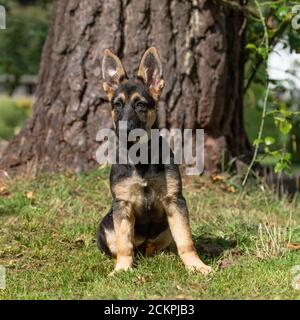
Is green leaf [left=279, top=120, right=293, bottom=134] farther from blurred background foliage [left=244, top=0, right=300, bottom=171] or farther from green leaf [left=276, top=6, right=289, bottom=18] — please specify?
green leaf [left=276, top=6, right=289, bottom=18]

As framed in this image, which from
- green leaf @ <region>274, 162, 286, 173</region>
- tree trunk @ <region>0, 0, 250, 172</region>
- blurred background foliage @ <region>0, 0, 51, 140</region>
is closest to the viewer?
green leaf @ <region>274, 162, 286, 173</region>

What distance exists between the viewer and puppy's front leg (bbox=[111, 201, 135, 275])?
19.0ft

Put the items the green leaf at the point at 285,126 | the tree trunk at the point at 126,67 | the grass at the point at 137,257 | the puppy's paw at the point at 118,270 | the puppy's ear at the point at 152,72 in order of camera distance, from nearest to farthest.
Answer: the grass at the point at 137,257 → the puppy's paw at the point at 118,270 → the puppy's ear at the point at 152,72 → the green leaf at the point at 285,126 → the tree trunk at the point at 126,67

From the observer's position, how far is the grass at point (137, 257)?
207 inches

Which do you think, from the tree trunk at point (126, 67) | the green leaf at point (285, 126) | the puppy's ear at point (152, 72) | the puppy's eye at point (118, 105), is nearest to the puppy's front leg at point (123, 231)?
the puppy's eye at point (118, 105)

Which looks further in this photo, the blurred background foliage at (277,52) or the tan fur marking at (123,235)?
the blurred background foliage at (277,52)

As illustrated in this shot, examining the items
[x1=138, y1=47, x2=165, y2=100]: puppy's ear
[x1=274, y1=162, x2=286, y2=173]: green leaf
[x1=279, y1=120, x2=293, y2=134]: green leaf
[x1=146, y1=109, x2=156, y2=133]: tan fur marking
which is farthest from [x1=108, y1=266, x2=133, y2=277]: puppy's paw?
[x1=279, y1=120, x2=293, y2=134]: green leaf

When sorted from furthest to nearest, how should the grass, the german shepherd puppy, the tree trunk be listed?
the tree trunk → the german shepherd puppy → the grass

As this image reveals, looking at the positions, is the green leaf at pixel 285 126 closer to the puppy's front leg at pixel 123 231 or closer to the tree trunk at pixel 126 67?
the tree trunk at pixel 126 67

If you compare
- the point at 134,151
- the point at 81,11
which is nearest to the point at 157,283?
the point at 134,151

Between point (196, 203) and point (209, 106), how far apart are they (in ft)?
4.43

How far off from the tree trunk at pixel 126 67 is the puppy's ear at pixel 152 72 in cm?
229

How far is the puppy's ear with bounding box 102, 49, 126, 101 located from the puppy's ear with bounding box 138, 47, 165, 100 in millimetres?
189

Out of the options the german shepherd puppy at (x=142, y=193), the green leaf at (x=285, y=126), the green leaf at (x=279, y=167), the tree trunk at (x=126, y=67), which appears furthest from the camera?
the tree trunk at (x=126, y=67)
